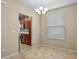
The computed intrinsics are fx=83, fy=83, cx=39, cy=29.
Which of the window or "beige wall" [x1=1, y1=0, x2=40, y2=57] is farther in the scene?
the window

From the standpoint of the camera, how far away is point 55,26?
5.62 m

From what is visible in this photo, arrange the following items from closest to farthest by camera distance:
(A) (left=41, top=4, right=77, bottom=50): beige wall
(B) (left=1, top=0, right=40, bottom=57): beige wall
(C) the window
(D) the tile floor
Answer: (B) (left=1, top=0, right=40, bottom=57): beige wall < (D) the tile floor < (A) (left=41, top=4, right=77, bottom=50): beige wall < (C) the window

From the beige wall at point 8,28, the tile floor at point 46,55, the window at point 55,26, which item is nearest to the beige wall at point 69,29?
the window at point 55,26

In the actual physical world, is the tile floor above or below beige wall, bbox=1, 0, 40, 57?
below

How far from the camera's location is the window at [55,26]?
17.3 feet

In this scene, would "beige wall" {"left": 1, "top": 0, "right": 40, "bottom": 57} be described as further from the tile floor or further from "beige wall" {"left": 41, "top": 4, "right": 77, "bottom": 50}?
"beige wall" {"left": 41, "top": 4, "right": 77, "bottom": 50}

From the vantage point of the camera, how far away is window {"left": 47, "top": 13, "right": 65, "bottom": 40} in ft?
17.3

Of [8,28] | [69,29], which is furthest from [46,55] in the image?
[8,28]

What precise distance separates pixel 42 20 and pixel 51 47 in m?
2.15

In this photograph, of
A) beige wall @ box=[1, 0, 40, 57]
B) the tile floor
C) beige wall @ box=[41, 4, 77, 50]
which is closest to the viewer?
beige wall @ box=[1, 0, 40, 57]

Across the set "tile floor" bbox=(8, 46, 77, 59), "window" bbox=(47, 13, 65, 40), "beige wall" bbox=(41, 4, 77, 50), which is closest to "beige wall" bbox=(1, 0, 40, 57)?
"tile floor" bbox=(8, 46, 77, 59)

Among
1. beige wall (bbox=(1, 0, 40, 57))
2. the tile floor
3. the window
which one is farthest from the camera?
the window

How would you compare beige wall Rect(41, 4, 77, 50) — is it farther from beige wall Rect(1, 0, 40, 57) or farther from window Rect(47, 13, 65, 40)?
beige wall Rect(1, 0, 40, 57)

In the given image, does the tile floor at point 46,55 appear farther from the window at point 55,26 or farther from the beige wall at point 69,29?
the window at point 55,26
